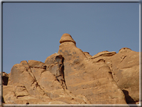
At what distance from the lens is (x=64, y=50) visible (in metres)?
57.5

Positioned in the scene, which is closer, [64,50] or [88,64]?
[88,64]

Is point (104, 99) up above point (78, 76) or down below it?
below

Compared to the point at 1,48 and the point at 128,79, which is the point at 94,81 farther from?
the point at 1,48

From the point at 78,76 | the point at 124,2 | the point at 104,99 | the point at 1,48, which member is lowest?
the point at 104,99

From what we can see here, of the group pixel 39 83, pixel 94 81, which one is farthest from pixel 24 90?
pixel 94 81

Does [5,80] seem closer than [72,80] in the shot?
No

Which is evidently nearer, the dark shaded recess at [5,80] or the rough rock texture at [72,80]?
the rough rock texture at [72,80]

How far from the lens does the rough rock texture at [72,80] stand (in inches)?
1927

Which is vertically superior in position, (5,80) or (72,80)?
(5,80)

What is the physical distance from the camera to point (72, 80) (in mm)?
54094

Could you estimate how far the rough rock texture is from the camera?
161 ft

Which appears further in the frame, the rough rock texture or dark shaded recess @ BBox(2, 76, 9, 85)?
dark shaded recess @ BBox(2, 76, 9, 85)

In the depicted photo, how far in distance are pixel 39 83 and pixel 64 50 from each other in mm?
7684

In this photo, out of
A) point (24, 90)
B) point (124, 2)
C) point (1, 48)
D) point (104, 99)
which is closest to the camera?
point (124, 2)
